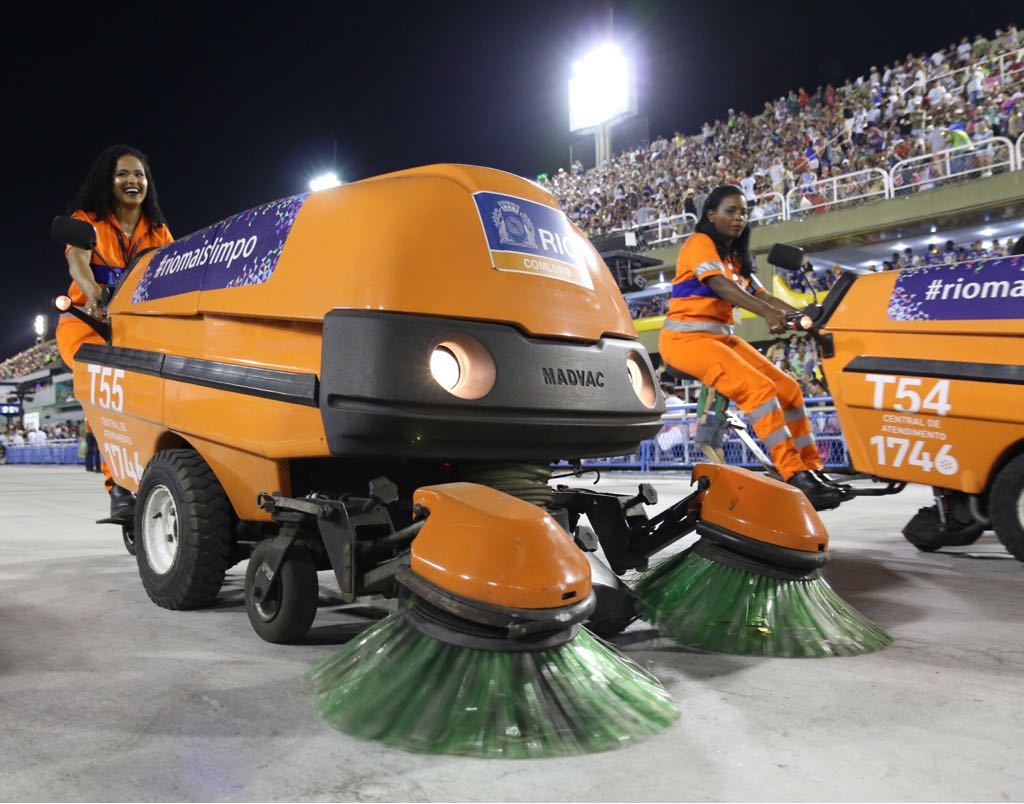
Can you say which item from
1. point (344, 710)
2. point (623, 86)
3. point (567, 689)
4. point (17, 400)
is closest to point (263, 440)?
point (344, 710)

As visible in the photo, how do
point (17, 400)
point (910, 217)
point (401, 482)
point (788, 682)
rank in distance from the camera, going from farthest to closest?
1. point (17, 400)
2. point (910, 217)
3. point (401, 482)
4. point (788, 682)

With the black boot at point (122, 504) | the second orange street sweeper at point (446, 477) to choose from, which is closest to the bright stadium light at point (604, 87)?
the black boot at point (122, 504)

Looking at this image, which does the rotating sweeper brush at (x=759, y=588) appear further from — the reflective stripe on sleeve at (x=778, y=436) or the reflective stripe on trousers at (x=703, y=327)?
the reflective stripe on trousers at (x=703, y=327)

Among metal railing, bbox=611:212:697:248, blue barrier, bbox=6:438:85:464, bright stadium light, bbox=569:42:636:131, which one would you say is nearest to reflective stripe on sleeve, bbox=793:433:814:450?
metal railing, bbox=611:212:697:248

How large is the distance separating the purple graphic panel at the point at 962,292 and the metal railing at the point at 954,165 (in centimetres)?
1373

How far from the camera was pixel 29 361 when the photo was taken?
7475cm

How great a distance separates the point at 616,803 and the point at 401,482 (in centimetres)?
133

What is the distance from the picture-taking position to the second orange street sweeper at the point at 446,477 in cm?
163

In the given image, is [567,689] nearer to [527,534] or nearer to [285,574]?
[527,534]

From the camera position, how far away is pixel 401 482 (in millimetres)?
2475

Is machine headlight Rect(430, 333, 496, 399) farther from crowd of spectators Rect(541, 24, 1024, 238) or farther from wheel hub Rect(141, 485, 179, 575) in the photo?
crowd of spectators Rect(541, 24, 1024, 238)

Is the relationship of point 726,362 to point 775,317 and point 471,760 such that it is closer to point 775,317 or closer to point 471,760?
point 775,317

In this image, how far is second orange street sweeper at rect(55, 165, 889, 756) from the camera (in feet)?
5.34

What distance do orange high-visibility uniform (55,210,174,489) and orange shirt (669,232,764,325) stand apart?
7.89 feet
